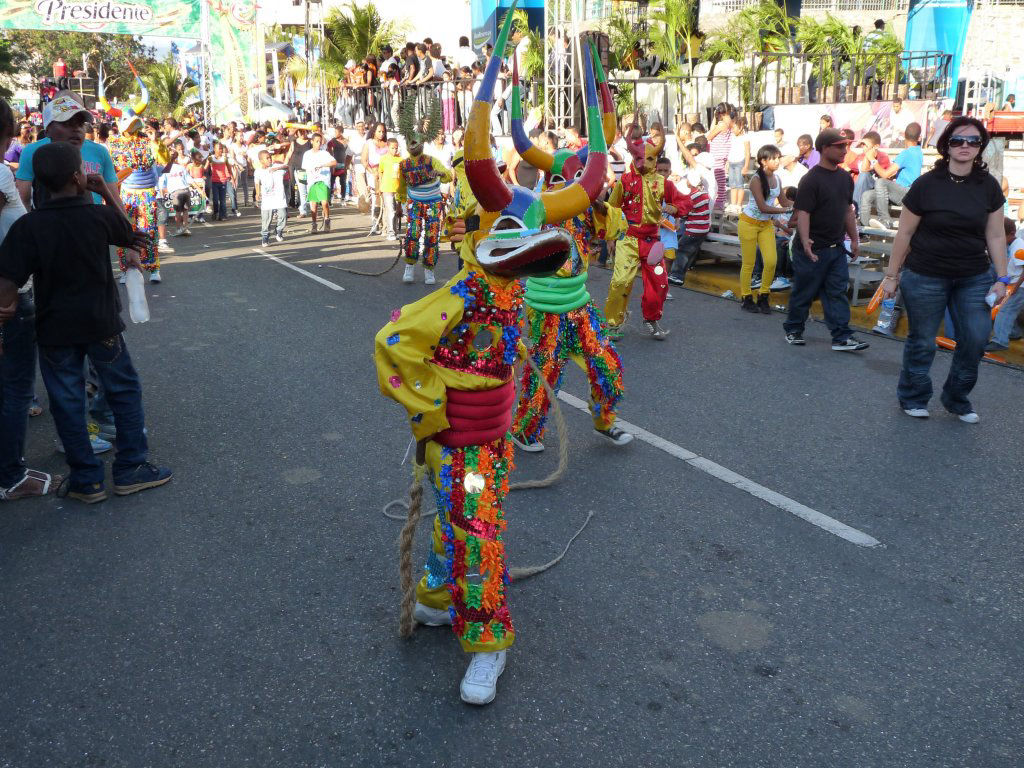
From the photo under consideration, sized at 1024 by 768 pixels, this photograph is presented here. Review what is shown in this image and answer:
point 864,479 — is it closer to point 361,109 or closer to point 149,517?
point 149,517

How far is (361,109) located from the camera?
26328mm

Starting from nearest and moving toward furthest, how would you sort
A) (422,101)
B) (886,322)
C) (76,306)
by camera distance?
(76,306)
(886,322)
(422,101)

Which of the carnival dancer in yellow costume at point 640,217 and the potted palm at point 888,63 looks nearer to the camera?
the carnival dancer in yellow costume at point 640,217

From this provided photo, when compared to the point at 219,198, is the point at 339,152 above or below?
above

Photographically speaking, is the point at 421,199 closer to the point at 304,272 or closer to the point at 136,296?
the point at 304,272

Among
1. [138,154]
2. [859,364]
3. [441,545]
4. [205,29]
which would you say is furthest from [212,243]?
[205,29]

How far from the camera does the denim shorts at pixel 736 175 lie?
49.2 feet

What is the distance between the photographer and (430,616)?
3.68 metres

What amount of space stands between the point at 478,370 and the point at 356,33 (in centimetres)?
2859

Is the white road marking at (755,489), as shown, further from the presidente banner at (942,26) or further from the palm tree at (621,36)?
the palm tree at (621,36)

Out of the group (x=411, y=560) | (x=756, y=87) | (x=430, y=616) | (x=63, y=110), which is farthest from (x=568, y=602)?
(x=756, y=87)

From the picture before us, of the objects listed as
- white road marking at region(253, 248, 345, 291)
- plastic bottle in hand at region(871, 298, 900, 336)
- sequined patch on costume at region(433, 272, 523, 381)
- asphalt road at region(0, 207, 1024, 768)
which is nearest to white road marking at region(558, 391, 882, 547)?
asphalt road at region(0, 207, 1024, 768)

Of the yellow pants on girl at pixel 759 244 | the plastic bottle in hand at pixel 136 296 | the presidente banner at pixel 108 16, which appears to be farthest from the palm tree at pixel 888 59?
the presidente banner at pixel 108 16

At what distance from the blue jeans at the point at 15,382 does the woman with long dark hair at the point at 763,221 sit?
22.7 ft
